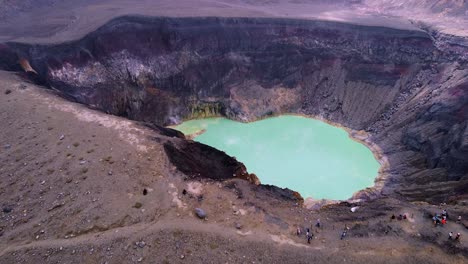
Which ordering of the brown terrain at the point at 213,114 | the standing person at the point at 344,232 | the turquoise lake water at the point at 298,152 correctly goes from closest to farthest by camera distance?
the brown terrain at the point at 213,114
the standing person at the point at 344,232
the turquoise lake water at the point at 298,152

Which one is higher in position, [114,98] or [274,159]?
[114,98]

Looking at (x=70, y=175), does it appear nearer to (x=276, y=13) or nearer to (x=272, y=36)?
(x=272, y=36)

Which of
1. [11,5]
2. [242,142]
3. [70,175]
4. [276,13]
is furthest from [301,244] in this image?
[11,5]

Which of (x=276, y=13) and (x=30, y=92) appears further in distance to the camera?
(x=276, y=13)

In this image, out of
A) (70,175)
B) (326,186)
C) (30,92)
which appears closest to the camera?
(70,175)

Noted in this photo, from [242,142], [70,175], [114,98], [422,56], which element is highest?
[422,56]

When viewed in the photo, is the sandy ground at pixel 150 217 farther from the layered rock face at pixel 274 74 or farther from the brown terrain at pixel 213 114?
the layered rock face at pixel 274 74

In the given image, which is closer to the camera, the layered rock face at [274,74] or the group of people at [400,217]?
the group of people at [400,217]

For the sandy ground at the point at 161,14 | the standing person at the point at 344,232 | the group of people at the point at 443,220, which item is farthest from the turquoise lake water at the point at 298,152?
the sandy ground at the point at 161,14
